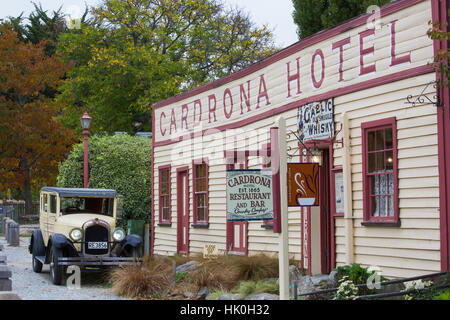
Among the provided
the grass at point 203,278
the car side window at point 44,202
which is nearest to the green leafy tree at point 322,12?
the car side window at point 44,202

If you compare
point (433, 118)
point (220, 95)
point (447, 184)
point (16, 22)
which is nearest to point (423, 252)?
point (447, 184)

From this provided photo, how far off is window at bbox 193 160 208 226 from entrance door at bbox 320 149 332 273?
203 inches

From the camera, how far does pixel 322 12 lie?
26.8m

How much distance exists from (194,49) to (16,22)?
17852 mm

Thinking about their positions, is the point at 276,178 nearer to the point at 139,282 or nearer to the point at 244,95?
the point at 139,282

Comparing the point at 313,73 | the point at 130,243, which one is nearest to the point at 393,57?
the point at 313,73

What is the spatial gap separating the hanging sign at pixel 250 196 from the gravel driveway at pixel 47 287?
15.8ft

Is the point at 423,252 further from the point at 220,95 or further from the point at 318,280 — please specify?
the point at 220,95

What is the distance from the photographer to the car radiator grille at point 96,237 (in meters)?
14.5

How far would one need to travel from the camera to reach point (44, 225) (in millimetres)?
16125

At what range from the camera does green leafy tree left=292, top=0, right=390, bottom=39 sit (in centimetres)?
2552

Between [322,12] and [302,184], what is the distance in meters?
20.0

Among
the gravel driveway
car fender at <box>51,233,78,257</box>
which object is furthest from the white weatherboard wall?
car fender at <box>51,233,78,257</box>

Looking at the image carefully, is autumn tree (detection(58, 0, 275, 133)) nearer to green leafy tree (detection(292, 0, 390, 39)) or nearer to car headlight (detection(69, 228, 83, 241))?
green leafy tree (detection(292, 0, 390, 39))
